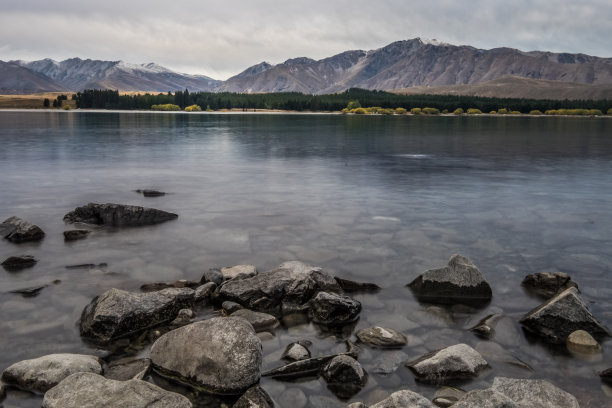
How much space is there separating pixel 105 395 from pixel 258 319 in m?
4.63

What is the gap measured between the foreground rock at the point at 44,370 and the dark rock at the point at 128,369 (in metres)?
0.28

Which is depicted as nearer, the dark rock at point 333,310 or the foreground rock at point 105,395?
the foreground rock at point 105,395

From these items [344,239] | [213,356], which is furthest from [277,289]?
[344,239]

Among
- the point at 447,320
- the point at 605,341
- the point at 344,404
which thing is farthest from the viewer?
the point at 447,320

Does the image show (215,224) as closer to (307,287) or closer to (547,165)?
(307,287)

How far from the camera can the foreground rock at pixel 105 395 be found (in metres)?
8.15

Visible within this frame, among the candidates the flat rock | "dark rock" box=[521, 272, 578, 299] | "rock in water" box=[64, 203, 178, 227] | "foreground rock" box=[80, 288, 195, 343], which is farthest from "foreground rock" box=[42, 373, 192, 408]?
"rock in water" box=[64, 203, 178, 227]

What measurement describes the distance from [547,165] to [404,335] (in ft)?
129

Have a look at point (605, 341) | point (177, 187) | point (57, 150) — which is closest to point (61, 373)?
point (605, 341)

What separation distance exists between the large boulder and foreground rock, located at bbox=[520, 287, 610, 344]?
17.2ft

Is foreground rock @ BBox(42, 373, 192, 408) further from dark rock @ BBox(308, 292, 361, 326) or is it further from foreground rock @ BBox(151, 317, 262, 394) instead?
dark rock @ BBox(308, 292, 361, 326)

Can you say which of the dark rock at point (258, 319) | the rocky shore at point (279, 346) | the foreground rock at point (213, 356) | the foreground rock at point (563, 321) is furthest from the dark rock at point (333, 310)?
the foreground rock at point (563, 321)

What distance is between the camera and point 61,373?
953 cm

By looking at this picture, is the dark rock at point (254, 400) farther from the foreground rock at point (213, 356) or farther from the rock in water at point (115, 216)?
the rock in water at point (115, 216)
